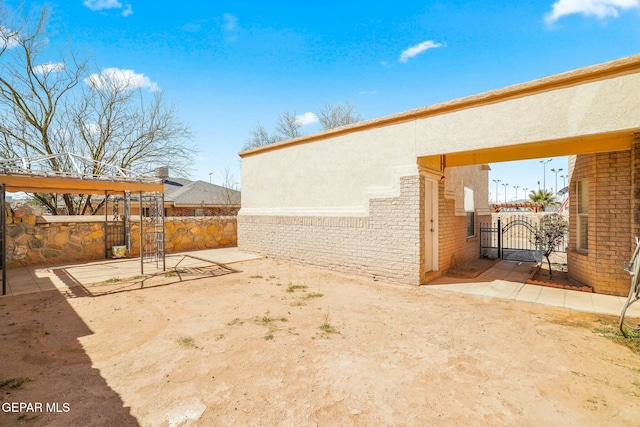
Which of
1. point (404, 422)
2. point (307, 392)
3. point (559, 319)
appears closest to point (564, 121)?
point (559, 319)

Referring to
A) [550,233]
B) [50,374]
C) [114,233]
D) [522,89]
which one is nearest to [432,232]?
[550,233]

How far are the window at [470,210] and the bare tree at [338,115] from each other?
17089 mm

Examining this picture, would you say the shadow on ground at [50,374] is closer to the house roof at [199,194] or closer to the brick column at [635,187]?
the brick column at [635,187]

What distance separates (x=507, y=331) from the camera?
15.3 ft

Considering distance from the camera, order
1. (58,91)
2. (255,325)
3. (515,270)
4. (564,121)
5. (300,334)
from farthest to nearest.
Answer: (58,91) < (515,270) < (564,121) < (255,325) < (300,334)

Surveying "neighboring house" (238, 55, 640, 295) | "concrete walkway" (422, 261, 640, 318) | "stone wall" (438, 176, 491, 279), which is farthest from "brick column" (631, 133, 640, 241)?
"stone wall" (438, 176, 491, 279)

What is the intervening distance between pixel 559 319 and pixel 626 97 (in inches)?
155

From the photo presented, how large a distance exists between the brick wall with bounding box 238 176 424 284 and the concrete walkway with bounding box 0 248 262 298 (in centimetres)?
187

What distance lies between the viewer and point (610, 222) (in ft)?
20.8

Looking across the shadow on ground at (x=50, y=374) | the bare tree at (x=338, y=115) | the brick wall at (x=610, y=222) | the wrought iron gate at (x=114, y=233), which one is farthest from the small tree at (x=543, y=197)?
the shadow on ground at (x=50, y=374)

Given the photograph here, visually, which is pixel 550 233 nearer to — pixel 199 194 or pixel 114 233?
pixel 114 233

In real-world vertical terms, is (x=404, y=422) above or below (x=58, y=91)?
below

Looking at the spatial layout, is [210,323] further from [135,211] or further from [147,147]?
[135,211]

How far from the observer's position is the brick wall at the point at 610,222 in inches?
243
